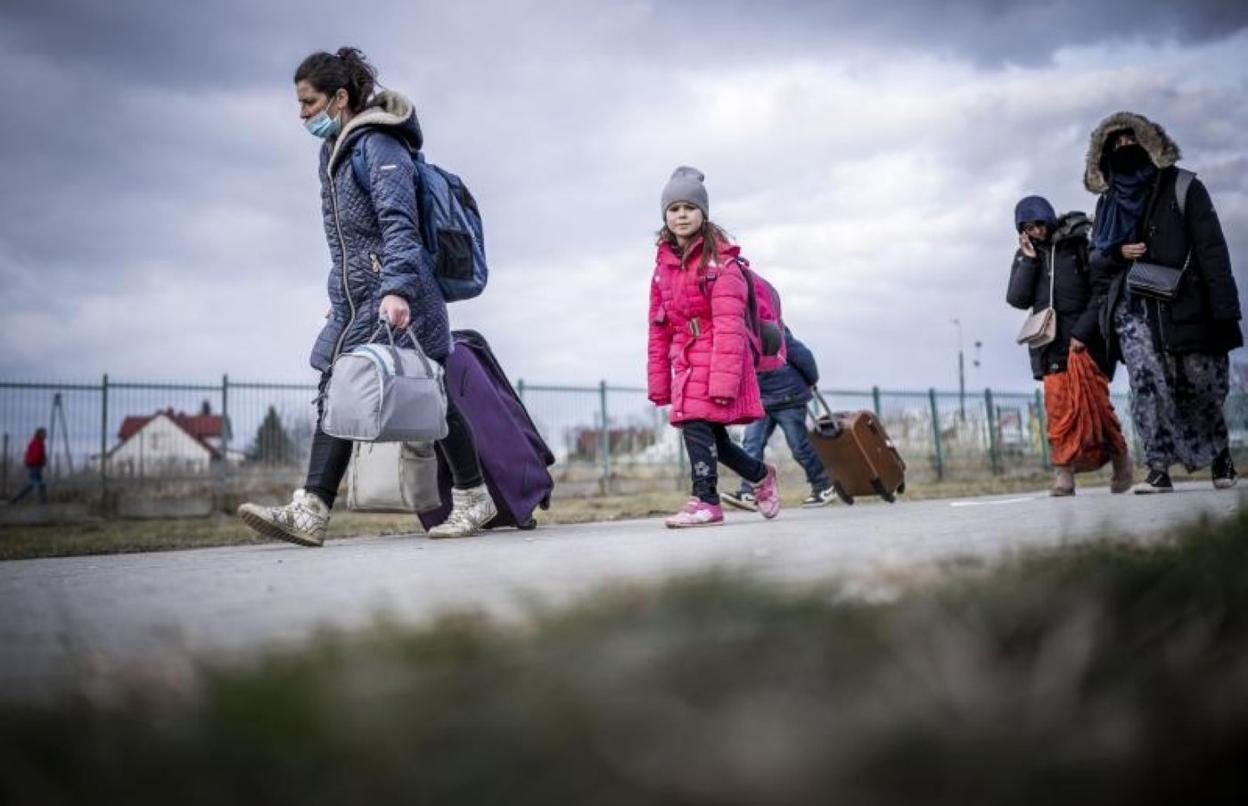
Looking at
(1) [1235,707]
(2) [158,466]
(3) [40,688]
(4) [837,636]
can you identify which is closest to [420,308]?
(3) [40,688]

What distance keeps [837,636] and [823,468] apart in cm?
751

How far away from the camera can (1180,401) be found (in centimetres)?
650

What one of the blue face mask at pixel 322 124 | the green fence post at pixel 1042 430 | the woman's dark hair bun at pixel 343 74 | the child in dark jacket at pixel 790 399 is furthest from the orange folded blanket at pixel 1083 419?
the green fence post at pixel 1042 430

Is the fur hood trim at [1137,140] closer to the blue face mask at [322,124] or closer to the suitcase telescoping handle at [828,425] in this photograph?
the suitcase telescoping handle at [828,425]

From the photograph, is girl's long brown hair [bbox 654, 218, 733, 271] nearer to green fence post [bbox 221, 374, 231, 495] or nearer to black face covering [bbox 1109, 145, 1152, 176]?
black face covering [bbox 1109, 145, 1152, 176]

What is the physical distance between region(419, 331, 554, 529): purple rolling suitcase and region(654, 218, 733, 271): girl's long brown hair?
3.89ft

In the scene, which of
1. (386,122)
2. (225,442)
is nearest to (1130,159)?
(386,122)

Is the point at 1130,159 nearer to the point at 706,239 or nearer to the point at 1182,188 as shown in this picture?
the point at 1182,188

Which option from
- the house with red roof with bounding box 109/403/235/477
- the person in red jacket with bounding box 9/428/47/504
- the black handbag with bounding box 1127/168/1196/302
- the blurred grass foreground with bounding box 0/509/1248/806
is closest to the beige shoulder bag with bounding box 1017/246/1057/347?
the black handbag with bounding box 1127/168/1196/302

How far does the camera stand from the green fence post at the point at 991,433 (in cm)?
2258

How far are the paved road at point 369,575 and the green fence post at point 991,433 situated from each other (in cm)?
1830

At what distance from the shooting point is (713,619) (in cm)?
111

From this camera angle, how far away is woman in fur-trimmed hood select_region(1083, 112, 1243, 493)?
6281mm

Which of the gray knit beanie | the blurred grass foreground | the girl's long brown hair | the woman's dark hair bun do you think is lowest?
the blurred grass foreground
